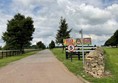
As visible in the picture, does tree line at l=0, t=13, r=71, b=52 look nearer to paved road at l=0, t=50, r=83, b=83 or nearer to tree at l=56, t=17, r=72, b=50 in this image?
tree at l=56, t=17, r=72, b=50

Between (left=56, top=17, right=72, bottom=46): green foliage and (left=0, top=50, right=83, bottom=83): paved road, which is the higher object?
(left=56, top=17, right=72, bottom=46): green foliage

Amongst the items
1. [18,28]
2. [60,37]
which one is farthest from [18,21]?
[60,37]

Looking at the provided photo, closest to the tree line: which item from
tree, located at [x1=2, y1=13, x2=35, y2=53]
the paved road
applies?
tree, located at [x1=2, y1=13, x2=35, y2=53]

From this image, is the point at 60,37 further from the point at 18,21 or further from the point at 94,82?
the point at 94,82

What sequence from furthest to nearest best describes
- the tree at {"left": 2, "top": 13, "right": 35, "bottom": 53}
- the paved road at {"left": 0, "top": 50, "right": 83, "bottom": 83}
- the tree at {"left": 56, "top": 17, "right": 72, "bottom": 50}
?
the tree at {"left": 56, "top": 17, "right": 72, "bottom": 50}
the tree at {"left": 2, "top": 13, "right": 35, "bottom": 53}
the paved road at {"left": 0, "top": 50, "right": 83, "bottom": 83}

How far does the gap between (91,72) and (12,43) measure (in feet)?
155

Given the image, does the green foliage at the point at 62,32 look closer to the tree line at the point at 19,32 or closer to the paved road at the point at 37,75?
the tree line at the point at 19,32

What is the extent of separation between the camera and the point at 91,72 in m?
14.2

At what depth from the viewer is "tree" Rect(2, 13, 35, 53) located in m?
59.3

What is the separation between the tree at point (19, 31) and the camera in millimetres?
59344

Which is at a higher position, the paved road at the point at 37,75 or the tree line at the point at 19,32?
the tree line at the point at 19,32

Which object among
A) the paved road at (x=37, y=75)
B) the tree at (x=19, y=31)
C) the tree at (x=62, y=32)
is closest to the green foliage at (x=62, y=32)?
the tree at (x=62, y=32)

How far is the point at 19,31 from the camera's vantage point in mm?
59688

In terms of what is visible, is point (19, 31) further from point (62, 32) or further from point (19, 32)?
point (62, 32)
